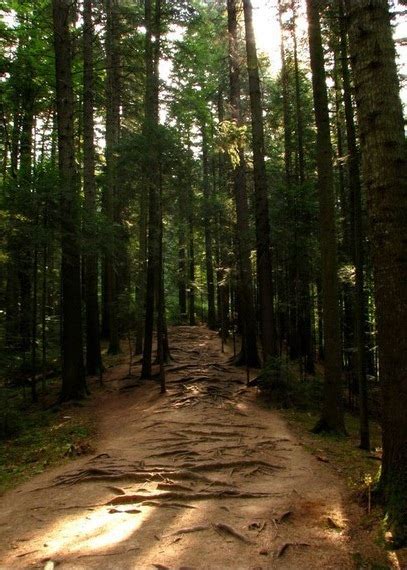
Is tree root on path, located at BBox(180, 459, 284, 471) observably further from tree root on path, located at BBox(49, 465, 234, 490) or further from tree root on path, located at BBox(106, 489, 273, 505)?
tree root on path, located at BBox(106, 489, 273, 505)

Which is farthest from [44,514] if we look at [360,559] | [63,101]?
[63,101]

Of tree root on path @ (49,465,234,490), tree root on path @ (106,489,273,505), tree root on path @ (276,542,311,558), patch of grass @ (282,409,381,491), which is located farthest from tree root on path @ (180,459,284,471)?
tree root on path @ (276,542,311,558)

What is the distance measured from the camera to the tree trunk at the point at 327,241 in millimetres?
8953

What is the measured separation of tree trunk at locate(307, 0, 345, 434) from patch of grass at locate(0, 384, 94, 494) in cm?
492

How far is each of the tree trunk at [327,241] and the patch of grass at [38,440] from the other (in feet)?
16.1

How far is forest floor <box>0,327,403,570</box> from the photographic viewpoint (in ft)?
13.5

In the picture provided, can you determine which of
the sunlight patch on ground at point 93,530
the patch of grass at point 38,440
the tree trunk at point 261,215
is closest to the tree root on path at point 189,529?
the sunlight patch on ground at point 93,530

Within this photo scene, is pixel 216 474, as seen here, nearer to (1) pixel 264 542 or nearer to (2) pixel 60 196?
(1) pixel 264 542

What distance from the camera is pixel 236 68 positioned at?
52.7ft

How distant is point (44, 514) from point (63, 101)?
36.4 feet

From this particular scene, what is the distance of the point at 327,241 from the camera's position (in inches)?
365

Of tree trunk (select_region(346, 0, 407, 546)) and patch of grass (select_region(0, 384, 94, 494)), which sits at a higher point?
tree trunk (select_region(346, 0, 407, 546))

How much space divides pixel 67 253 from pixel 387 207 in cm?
975

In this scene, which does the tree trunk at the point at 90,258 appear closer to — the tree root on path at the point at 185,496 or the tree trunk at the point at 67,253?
the tree trunk at the point at 67,253
